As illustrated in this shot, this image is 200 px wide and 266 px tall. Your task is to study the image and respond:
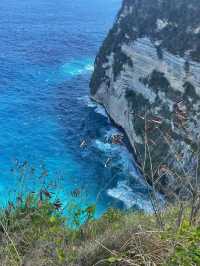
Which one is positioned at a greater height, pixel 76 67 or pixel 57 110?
pixel 76 67

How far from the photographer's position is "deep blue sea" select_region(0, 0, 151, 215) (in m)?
46.3

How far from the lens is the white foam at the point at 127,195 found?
43125 millimetres

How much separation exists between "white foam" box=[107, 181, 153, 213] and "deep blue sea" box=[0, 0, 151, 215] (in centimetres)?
9

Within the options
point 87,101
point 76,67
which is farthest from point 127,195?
point 76,67

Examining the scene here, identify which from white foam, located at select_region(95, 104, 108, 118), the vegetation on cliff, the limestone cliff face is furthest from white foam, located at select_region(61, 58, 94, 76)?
the vegetation on cliff

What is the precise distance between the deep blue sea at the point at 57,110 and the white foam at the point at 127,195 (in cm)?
9

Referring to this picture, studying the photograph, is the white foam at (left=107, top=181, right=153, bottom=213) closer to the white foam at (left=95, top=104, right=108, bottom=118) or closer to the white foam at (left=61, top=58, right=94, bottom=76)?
the white foam at (left=95, top=104, right=108, bottom=118)

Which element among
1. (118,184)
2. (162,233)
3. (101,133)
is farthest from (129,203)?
(162,233)

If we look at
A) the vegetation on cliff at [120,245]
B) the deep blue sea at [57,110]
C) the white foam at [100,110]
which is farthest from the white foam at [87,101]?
the vegetation on cliff at [120,245]

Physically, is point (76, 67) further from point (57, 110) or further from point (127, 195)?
point (127, 195)

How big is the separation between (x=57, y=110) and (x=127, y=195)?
1957 cm

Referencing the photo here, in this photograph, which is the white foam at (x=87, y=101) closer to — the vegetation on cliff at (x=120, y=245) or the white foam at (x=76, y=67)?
the white foam at (x=76, y=67)

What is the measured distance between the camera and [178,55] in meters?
54.0

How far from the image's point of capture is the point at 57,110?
6153 cm
